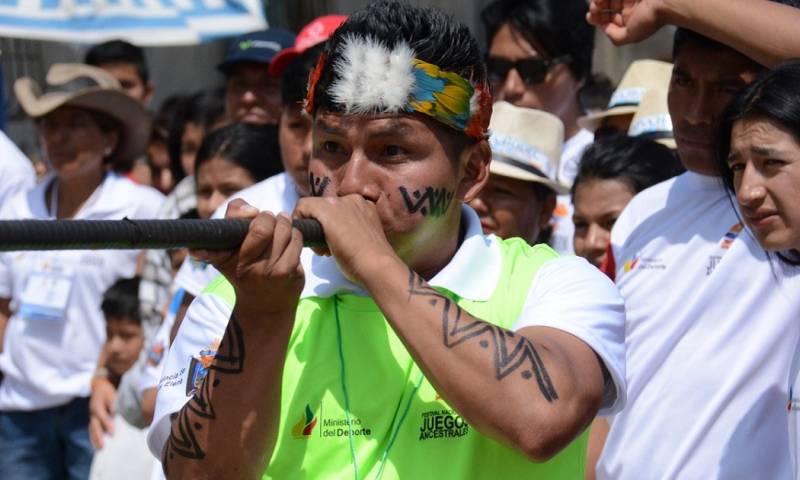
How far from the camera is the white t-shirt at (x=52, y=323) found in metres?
6.02

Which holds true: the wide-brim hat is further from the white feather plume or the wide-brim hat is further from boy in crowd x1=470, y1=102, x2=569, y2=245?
the white feather plume

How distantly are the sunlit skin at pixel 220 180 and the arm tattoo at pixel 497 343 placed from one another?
284 cm

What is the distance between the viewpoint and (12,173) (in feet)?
22.0

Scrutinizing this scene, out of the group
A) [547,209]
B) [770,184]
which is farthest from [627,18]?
[547,209]

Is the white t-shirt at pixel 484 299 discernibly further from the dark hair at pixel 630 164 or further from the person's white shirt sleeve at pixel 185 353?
the dark hair at pixel 630 164

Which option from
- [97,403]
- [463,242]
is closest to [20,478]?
[97,403]

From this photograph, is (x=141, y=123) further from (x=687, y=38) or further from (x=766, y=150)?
(x=766, y=150)

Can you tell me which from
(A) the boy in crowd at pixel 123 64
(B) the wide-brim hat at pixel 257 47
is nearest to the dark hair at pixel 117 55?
(A) the boy in crowd at pixel 123 64

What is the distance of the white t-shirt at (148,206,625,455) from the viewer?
2.46 metres

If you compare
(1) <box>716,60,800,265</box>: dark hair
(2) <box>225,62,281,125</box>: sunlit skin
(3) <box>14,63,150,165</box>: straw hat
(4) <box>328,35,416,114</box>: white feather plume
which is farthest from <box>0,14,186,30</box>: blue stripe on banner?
(4) <box>328,35,416,114</box>: white feather plume

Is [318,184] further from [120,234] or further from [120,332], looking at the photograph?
[120,332]

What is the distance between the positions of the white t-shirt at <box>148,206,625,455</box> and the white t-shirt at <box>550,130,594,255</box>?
2.60m

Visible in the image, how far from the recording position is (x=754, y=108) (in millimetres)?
3223

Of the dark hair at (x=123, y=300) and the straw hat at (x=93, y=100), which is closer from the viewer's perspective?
the dark hair at (x=123, y=300)
